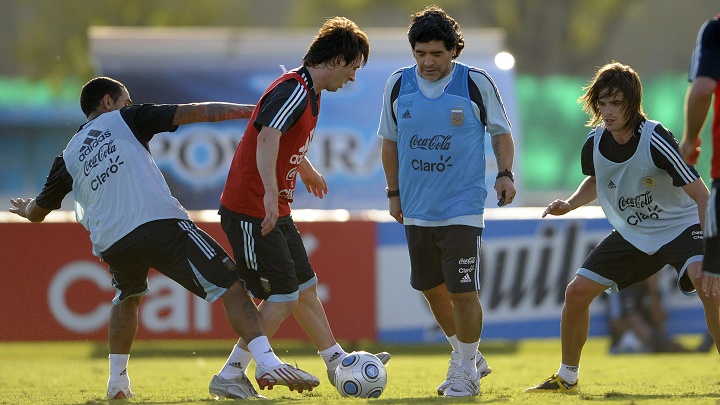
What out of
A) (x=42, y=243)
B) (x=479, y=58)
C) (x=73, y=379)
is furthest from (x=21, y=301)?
(x=479, y=58)

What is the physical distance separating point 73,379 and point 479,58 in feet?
27.7

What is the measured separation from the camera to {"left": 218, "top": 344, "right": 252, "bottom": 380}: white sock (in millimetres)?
7191

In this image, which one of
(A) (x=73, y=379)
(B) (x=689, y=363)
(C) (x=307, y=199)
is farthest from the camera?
(C) (x=307, y=199)

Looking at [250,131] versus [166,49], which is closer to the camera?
[250,131]

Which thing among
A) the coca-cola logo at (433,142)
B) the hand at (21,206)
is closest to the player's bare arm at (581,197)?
the coca-cola logo at (433,142)

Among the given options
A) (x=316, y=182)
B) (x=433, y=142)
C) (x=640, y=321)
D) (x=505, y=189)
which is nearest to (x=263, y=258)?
(x=316, y=182)

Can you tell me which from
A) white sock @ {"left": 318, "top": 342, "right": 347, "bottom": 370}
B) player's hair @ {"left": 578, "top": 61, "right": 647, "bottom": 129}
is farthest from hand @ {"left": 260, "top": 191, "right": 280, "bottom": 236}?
player's hair @ {"left": 578, "top": 61, "right": 647, "bottom": 129}

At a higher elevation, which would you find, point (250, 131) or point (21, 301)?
point (250, 131)

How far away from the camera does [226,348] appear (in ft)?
38.2

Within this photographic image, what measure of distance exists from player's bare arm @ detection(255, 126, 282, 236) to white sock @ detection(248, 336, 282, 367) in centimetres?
64

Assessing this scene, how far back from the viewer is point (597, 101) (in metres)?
7.22

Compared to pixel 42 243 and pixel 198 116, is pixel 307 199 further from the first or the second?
pixel 198 116

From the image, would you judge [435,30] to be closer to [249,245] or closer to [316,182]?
[316,182]

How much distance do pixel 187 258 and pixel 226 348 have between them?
4.81 metres
